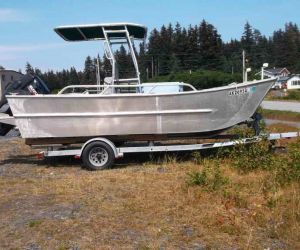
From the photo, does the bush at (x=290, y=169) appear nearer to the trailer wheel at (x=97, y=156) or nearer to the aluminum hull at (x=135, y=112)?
the aluminum hull at (x=135, y=112)

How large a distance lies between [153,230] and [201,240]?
1.99ft

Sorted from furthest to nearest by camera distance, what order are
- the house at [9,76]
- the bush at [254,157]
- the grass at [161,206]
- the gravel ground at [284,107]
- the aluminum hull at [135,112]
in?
1. the gravel ground at [284,107]
2. the house at [9,76]
3. the aluminum hull at [135,112]
4. the bush at [254,157]
5. the grass at [161,206]

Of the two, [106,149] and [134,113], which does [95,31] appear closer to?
[134,113]

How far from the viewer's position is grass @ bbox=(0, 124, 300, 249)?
17.1 feet

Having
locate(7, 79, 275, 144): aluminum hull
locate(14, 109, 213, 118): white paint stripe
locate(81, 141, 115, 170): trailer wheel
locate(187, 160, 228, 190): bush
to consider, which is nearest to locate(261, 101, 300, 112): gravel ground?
locate(7, 79, 275, 144): aluminum hull

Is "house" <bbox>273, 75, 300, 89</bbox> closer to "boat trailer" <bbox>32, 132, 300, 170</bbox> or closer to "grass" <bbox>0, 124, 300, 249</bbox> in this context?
"boat trailer" <bbox>32, 132, 300, 170</bbox>

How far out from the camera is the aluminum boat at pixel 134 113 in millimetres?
9703

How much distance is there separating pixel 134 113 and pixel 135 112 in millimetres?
28

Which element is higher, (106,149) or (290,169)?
(106,149)

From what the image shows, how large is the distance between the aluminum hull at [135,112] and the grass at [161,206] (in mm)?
797

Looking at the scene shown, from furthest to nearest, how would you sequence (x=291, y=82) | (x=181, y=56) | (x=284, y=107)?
(x=291, y=82)
(x=181, y=56)
(x=284, y=107)

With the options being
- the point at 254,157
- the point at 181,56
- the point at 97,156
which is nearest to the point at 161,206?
the point at 254,157

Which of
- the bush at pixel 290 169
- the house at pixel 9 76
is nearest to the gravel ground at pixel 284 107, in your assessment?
the house at pixel 9 76

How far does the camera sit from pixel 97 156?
32.2 ft
